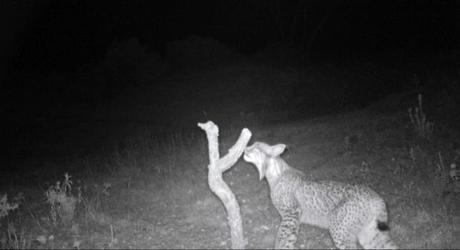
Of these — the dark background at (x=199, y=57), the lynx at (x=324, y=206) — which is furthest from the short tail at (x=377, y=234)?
the dark background at (x=199, y=57)

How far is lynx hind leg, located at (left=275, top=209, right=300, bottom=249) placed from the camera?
538 centimetres

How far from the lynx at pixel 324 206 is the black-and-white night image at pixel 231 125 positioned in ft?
0.06

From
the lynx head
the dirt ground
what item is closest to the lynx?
the lynx head

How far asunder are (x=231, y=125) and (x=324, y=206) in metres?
7.55

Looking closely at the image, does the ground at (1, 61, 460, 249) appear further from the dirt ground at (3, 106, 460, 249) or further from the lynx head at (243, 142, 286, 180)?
the lynx head at (243, 142, 286, 180)

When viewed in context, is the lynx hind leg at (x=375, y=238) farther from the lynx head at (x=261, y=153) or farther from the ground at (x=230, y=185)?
the lynx head at (x=261, y=153)

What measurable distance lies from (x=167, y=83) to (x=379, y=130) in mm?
11863

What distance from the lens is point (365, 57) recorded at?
21.7 m

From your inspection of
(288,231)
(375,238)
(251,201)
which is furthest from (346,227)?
(251,201)

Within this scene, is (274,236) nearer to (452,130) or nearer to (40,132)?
(452,130)

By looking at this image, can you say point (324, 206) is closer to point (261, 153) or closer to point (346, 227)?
point (346, 227)

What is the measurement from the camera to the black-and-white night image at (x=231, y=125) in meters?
5.94

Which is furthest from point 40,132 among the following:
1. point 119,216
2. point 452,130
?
point 452,130

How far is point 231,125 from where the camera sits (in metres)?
13.0
